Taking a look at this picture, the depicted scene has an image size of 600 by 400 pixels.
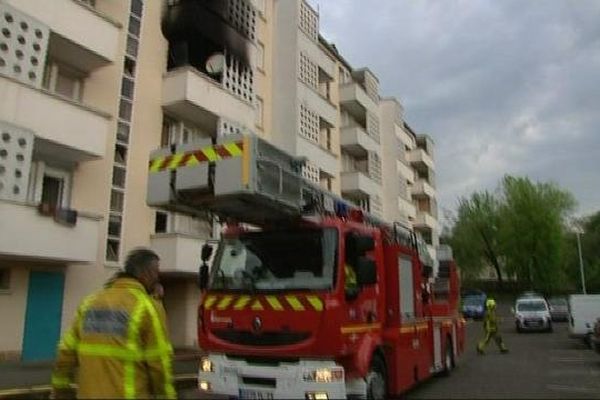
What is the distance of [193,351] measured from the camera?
18641 millimetres

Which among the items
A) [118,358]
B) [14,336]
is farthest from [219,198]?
[14,336]

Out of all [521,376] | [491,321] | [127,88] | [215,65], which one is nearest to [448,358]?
[521,376]

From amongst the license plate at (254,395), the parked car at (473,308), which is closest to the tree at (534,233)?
the parked car at (473,308)

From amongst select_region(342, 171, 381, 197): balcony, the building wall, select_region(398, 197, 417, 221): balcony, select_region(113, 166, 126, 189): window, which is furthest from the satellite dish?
select_region(398, 197, 417, 221): balcony

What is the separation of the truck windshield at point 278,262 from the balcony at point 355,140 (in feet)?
87.1

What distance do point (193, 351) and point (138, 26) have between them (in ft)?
33.7

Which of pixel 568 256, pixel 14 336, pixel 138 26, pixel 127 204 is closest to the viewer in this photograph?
pixel 14 336

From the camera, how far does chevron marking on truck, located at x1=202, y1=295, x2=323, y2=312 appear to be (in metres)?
7.52

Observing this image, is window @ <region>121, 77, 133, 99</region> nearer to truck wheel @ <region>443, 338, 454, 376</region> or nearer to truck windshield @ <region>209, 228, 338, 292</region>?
truck windshield @ <region>209, 228, 338, 292</region>

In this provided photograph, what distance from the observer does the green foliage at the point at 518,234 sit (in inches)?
2234

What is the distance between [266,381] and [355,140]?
27918mm

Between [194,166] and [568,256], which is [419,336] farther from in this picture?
[568,256]

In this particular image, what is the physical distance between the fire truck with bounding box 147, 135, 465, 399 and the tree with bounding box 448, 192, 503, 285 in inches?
2123

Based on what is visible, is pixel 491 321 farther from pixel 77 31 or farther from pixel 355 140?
pixel 355 140
